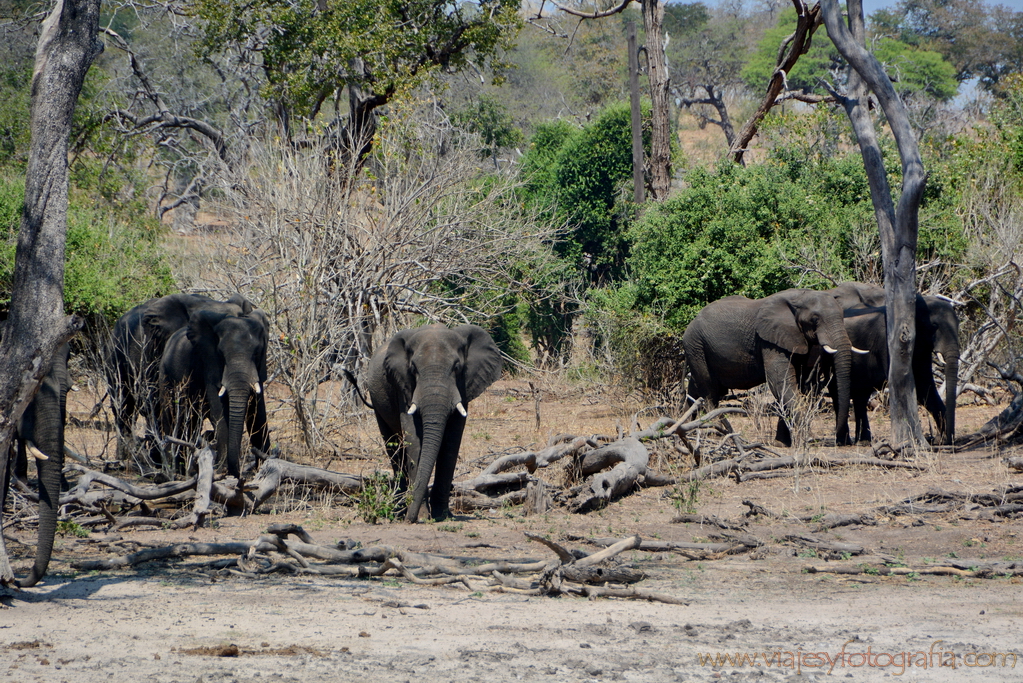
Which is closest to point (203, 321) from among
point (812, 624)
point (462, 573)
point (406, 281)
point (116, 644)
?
point (406, 281)

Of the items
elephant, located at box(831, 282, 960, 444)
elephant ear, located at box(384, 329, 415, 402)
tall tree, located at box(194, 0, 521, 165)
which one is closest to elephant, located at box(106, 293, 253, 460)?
elephant ear, located at box(384, 329, 415, 402)

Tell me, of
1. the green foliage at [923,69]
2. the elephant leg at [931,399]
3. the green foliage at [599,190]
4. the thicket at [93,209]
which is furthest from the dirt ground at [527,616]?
the green foliage at [923,69]

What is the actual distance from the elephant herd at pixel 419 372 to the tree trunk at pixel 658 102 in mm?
6407

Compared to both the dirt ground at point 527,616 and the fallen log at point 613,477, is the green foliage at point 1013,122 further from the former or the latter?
the dirt ground at point 527,616

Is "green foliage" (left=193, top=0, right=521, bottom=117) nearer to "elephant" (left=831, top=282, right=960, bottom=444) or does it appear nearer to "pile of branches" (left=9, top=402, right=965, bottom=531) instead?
"elephant" (left=831, top=282, right=960, bottom=444)

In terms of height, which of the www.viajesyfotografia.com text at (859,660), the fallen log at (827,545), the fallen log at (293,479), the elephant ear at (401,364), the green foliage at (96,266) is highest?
the green foliage at (96,266)

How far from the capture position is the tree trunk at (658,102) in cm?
2198

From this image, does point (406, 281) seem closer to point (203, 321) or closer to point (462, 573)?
point (203, 321)

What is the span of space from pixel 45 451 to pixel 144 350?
6048mm

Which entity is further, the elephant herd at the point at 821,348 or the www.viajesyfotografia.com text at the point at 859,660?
the elephant herd at the point at 821,348

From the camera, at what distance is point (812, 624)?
644 centimetres

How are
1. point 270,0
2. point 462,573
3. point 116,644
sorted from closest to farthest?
point 116,644 < point 462,573 < point 270,0

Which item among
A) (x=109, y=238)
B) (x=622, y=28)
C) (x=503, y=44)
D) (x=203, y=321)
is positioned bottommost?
(x=203, y=321)

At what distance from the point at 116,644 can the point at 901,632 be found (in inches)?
175
